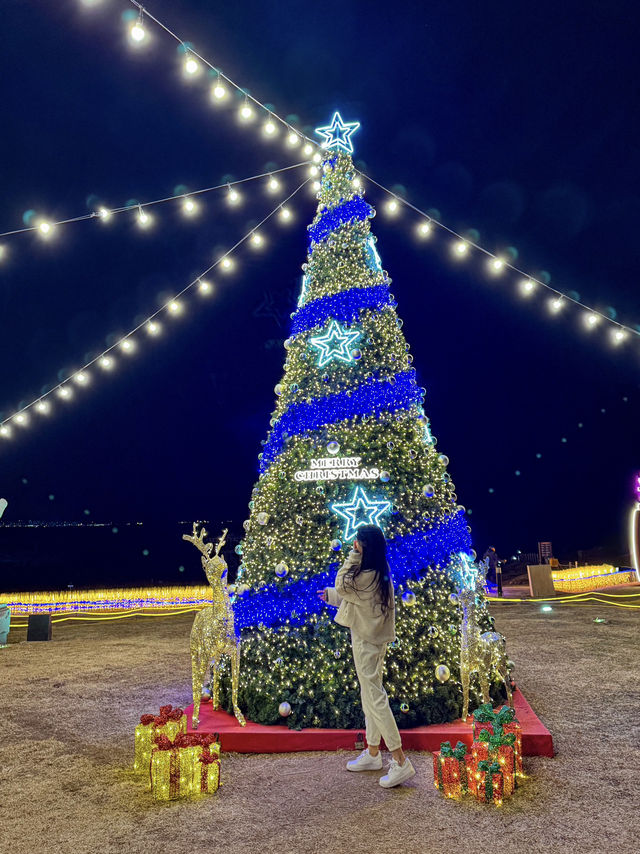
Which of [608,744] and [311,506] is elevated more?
[311,506]

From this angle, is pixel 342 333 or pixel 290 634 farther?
pixel 342 333

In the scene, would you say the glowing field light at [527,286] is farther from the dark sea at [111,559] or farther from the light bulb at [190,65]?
the dark sea at [111,559]

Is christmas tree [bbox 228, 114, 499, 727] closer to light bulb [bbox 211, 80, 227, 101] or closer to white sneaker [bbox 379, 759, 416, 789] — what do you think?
white sneaker [bbox 379, 759, 416, 789]

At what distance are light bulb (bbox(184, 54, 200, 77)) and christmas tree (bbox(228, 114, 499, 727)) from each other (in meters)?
1.89

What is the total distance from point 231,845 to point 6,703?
393cm

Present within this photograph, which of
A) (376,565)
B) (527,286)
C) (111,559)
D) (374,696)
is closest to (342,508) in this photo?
(376,565)

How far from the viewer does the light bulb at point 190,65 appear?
5.82 meters

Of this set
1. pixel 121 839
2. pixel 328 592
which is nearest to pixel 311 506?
pixel 328 592

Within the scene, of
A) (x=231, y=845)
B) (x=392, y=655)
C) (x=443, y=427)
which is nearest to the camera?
(x=231, y=845)

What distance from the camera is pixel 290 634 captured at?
473 cm

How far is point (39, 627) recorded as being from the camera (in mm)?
9078

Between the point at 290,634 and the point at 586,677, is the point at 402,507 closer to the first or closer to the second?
the point at 290,634

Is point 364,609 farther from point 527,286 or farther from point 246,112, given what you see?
point 246,112

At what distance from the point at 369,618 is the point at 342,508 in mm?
1309
